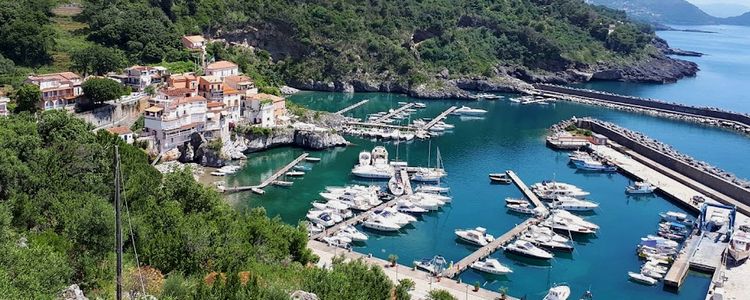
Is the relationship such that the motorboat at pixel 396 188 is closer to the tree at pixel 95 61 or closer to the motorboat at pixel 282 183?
the motorboat at pixel 282 183

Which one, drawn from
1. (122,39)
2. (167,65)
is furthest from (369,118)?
(122,39)

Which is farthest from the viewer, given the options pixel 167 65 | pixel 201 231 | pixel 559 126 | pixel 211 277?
pixel 559 126

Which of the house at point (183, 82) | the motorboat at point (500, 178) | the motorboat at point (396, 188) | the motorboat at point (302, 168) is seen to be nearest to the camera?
the motorboat at point (396, 188)

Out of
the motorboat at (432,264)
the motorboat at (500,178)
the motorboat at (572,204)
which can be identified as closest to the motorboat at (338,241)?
the motorboat at (432,264)

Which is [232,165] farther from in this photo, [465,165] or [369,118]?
[369,118]

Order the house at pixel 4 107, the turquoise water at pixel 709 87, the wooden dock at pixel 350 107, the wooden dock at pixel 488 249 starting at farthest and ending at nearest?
the turquoise water at pixel 709 87 → the wooden dock at pixel 350 107 → the house at pixel 4 107 → the wooden dock at pixel 488 249

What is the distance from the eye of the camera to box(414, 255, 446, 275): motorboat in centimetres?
2900

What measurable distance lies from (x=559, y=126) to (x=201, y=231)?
4633 cm

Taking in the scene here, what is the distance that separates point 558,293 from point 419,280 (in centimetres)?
545

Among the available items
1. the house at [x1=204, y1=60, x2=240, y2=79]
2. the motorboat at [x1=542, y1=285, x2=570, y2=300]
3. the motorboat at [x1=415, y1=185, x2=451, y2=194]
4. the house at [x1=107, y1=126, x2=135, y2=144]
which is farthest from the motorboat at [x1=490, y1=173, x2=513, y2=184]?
the house at [x1=107, y1=126, x2=135, y2=144]

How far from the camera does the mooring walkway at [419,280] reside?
26078mm

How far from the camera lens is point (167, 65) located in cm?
5684

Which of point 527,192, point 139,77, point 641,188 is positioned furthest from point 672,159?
point 139,77

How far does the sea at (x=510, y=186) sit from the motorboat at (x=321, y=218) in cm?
121
